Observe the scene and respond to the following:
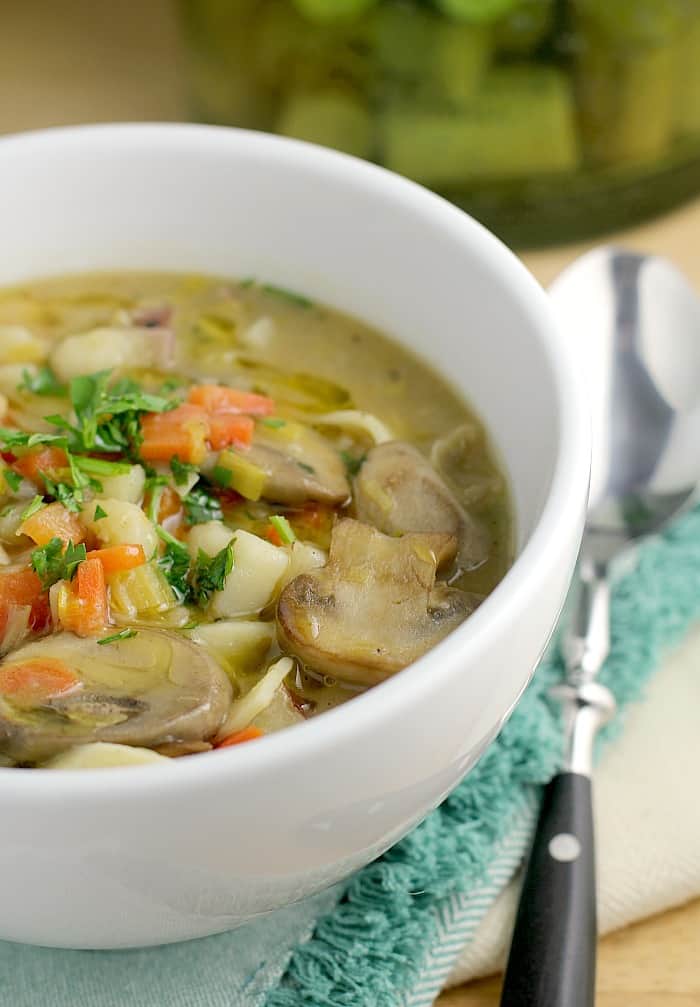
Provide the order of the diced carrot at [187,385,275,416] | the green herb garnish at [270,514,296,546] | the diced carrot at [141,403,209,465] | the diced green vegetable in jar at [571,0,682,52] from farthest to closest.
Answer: the diced green vegetable in jar at [571,0,682,52] → the diced carrot at [187,385,275,416] → the diced carrot at [141,403,209,465] → the green herb garnish at [270,514,296,546]

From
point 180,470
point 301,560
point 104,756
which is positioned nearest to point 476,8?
point 180,470

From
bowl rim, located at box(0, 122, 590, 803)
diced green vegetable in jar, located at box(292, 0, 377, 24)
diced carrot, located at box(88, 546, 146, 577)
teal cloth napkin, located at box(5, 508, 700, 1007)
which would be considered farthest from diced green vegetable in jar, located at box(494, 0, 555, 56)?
diced carrot, located at box(88, 546, 146, 577)

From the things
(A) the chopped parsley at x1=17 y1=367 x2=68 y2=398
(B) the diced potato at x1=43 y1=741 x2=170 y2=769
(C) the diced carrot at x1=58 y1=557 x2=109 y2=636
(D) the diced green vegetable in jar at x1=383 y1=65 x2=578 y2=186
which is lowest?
(B) the diced potato at x1=43 y1=741 x2=170 y2=769

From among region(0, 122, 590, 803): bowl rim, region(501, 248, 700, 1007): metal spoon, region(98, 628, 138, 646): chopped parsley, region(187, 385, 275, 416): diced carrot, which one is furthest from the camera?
region(187, 385, 275, 416): diced carrot

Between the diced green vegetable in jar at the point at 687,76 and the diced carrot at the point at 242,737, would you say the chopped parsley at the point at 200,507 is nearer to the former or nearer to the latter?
the diced carrot at the point at 242,737

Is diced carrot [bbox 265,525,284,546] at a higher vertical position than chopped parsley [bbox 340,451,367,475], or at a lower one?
lower

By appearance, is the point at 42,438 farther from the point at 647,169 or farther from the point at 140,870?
the point at 647,169

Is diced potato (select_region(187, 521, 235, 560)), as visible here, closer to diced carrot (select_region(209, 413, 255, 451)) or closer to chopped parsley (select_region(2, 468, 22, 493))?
diced carrot (select_region(209, 413, 255, 451))
